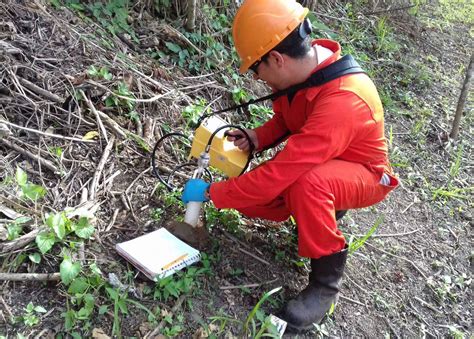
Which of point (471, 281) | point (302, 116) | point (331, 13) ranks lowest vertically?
point (471, 281)

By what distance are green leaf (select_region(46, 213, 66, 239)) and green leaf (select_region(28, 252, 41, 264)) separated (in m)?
0.11

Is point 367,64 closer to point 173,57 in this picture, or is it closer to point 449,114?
point 449,114

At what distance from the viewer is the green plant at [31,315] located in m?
1.67

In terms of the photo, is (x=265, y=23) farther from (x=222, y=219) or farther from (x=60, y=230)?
(x=60, y=230)

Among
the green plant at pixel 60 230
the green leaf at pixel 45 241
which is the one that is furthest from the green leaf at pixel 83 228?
the green leaf at pixel 45 241

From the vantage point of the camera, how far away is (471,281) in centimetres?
277

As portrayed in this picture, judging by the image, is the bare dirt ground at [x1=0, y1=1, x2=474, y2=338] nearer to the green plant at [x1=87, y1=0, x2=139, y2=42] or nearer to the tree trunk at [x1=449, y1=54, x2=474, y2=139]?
the green plant at [x1=87, y1=0, x2=139, y2=42]

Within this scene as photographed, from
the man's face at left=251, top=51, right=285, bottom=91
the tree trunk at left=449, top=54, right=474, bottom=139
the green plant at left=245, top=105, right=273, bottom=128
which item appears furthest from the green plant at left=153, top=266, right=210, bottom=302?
the tree trunk at left=449, top=54, right=474, bottom=139

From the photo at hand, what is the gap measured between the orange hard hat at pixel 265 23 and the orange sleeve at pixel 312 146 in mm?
326

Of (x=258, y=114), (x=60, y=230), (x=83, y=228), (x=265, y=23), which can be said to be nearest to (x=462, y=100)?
→ (x=258, y=114)

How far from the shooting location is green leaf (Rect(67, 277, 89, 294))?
1783 mm

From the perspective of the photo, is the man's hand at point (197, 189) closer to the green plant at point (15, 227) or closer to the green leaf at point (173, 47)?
the green plant at point (15, 227)

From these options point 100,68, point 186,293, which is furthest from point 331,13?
point 186,293

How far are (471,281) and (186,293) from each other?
1.78 m
